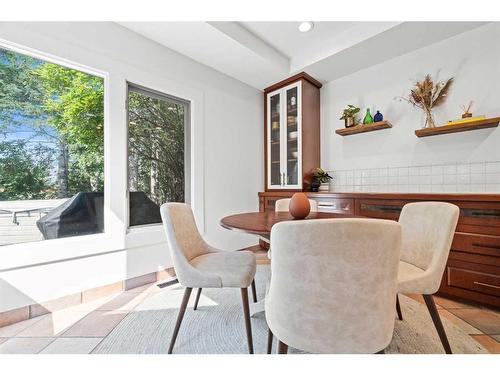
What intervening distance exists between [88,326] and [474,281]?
2968mm

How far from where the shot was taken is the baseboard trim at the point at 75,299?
5.54ft

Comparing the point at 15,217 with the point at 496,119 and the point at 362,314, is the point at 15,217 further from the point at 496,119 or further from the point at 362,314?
the point at 496,119

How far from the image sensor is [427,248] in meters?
1.46

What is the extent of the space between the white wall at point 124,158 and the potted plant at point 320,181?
89 cm

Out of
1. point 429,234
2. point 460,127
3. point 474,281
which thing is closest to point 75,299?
point 429,234

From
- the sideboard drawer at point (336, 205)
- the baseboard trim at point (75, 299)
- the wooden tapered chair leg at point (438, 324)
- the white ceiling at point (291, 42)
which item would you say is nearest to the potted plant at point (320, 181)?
the sideboard drawer at point (336, 205)

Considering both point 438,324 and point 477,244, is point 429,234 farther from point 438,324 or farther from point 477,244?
point 477,244

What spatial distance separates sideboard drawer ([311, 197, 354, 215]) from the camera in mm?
2543

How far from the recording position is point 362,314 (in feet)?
2.63

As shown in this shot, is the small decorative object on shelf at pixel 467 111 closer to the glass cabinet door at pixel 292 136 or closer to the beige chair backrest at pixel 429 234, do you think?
the beige chair backrest at pixel 429 234

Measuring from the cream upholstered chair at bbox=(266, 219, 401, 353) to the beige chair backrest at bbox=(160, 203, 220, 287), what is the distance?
25.6 inches

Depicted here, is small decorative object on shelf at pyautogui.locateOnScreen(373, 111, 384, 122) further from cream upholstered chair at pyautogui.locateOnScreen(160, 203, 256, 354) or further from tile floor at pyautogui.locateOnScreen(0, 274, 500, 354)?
cream upholstered chair at pyautogui.locateOnScreen(160, 203, 256, 354)
